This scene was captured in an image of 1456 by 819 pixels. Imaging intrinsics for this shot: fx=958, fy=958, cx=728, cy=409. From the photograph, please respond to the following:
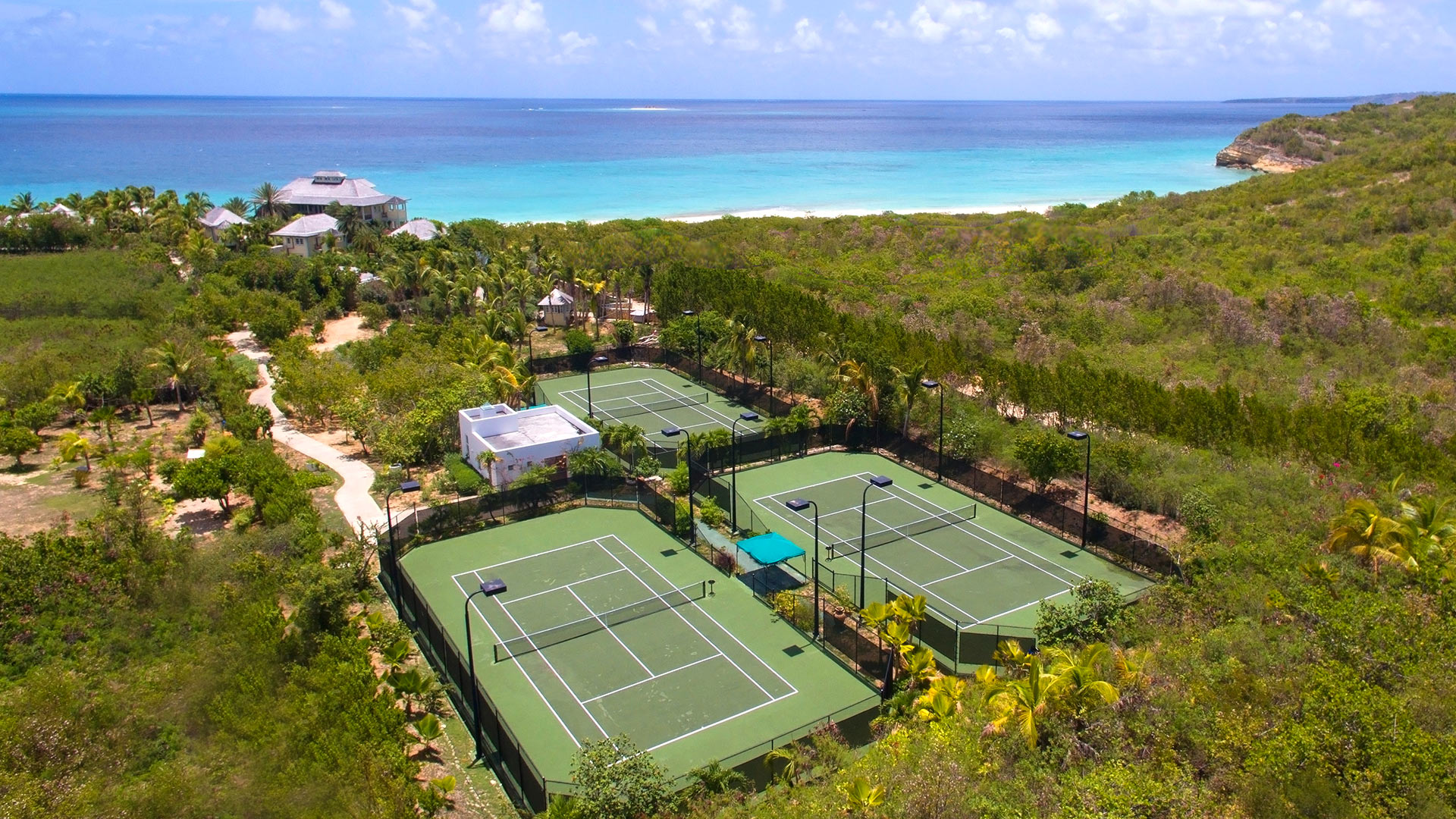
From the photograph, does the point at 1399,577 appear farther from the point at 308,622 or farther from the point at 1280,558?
the point at 308,622

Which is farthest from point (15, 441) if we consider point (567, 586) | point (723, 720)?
point (723, 720)

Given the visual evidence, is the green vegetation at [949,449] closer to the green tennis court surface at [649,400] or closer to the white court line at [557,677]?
the green tennis court surface at [649,400]

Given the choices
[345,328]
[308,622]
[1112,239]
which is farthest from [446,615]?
[1112,239]

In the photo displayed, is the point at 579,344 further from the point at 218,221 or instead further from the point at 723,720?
the point at 218,221

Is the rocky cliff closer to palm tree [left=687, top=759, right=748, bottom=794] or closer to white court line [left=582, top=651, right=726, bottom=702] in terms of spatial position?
white court line [left=582, top=651, right=726, bottom=702]

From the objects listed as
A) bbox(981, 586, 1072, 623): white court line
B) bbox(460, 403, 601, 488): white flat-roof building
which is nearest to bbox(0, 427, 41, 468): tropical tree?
bbox(460, 403, 601, 488): white flat-roof building

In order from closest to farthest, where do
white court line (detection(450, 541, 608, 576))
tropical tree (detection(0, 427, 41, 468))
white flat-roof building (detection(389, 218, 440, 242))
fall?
1. white court line (detection(450, 541, 608, 576))
2. tropical tree (detection(0, 427, 41, 468))
3. white flat-roof building (detection(389, 218, 440, 242))
